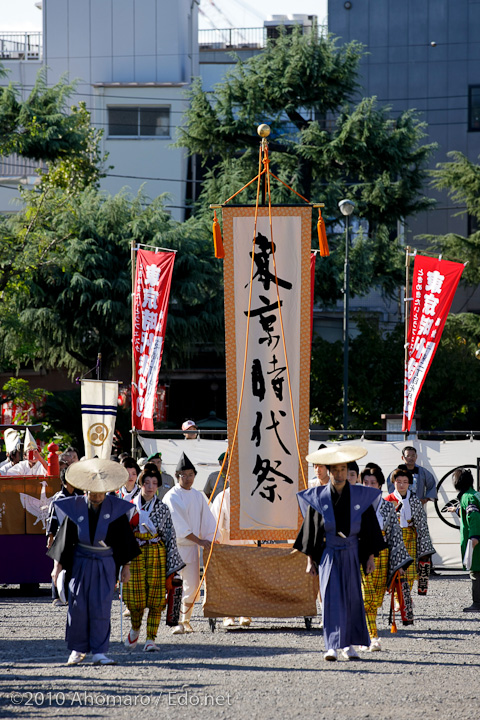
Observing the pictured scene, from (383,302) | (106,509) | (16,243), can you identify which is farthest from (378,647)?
(383,302)

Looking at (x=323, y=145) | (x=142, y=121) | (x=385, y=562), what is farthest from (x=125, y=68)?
(x=385, y=562)

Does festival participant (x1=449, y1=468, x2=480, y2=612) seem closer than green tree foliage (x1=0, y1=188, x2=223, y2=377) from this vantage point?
Yes

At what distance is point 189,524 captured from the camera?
9461 millimetres

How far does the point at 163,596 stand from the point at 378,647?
5.91 ft

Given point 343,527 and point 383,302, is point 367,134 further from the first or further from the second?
point 343,527

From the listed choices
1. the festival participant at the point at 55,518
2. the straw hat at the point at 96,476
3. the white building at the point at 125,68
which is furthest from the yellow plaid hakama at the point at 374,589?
the white building at the point at 125,68

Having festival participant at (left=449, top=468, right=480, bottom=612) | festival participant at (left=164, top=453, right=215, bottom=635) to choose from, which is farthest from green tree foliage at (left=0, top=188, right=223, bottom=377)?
festival participant at (left=164, top=453, right=215, bottom=635)

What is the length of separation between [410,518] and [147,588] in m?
2.99

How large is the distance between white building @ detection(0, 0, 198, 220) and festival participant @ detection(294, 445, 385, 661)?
25.7 meters

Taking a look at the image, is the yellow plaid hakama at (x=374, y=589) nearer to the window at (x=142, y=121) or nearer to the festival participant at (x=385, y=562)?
the festival participant at (x=385, y=562)

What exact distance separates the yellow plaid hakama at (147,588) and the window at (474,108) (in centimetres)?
2698

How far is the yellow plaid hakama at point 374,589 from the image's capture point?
8516mm

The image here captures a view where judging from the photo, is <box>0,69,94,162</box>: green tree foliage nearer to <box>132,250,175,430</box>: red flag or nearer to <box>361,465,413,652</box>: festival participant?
<box>132,250,175,430</box>: red flag

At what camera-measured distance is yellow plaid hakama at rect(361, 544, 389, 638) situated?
8.52m
